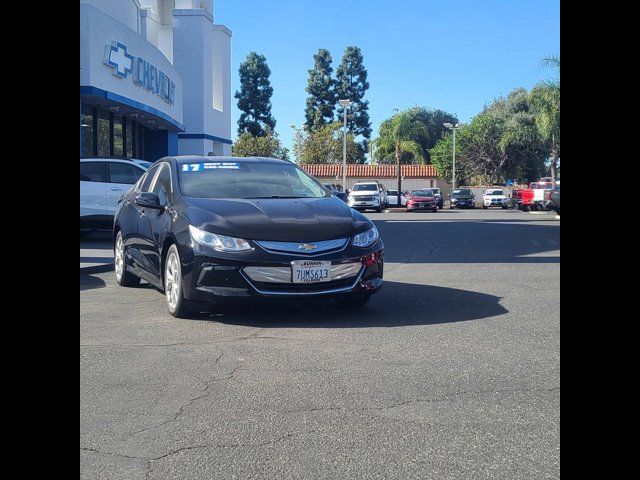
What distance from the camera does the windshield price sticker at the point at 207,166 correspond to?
8.15 m

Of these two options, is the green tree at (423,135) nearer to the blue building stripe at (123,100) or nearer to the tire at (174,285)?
the blue building stripe at (123,100)

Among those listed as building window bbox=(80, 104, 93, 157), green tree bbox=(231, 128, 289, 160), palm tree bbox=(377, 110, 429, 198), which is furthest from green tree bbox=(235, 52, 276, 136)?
building window bbox=(80, 104, 93, 157)

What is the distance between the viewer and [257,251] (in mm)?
6691

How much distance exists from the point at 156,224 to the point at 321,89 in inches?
2785

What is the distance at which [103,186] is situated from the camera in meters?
17.0

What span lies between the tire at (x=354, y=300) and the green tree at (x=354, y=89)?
2717 inches

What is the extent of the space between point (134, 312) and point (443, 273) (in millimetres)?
4987

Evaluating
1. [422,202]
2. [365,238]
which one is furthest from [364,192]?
[365,238]

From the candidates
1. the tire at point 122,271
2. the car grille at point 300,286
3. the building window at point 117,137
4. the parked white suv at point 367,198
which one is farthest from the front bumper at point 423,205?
the car grille at point 300,286

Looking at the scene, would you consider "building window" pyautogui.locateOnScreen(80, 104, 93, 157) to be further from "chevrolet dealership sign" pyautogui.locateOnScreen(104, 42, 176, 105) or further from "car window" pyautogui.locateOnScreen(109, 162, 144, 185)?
"car window" pyautogui.locateOnScreen(109, 162, 144, 185)

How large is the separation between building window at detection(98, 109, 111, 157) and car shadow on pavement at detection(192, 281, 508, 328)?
17.9m

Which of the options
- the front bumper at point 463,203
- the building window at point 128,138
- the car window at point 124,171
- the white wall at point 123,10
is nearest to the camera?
the car window at point 124,171
